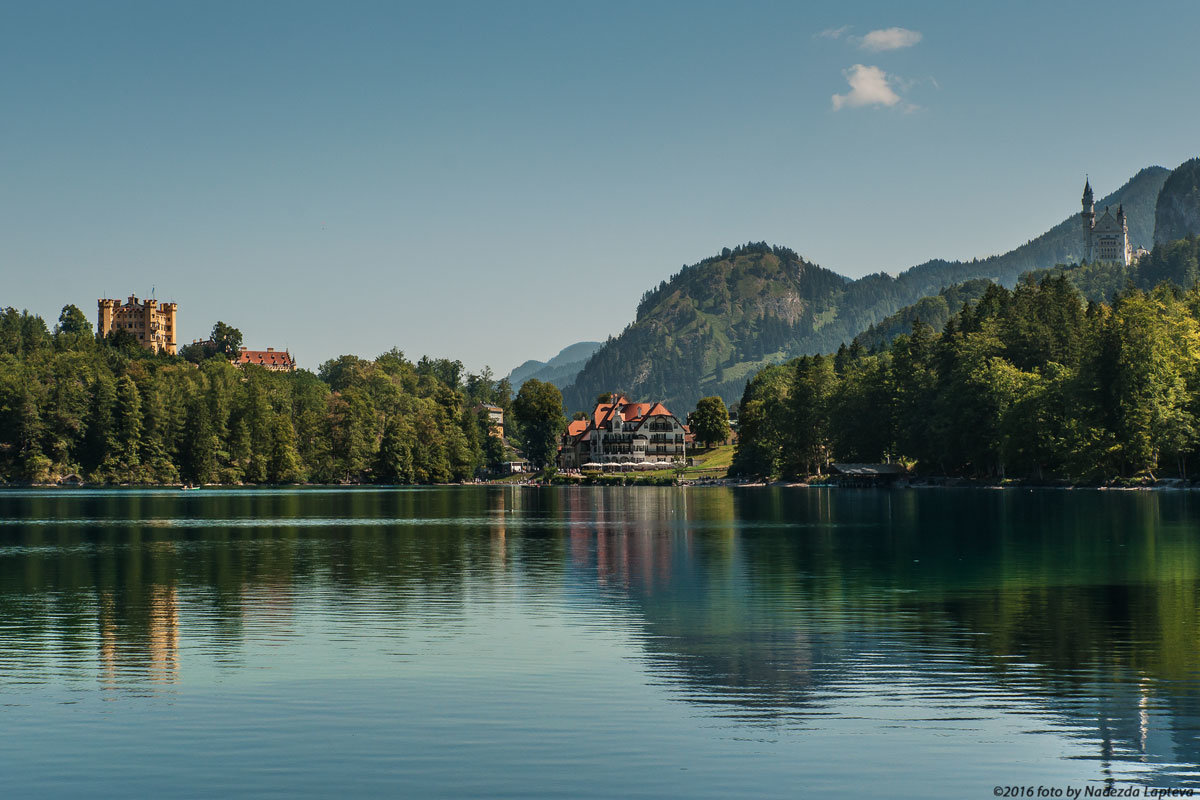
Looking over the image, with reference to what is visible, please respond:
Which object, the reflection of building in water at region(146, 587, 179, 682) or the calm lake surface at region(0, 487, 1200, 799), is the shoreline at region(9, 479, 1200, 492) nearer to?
the calm lake surface at region(0, 487, 1200, 799)

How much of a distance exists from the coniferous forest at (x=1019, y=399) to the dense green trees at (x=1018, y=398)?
18 centimetres

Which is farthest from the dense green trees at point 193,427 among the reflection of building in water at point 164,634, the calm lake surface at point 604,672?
the reflection of building in water at point 164,634

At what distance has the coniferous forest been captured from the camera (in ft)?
353

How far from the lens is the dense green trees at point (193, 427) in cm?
16588

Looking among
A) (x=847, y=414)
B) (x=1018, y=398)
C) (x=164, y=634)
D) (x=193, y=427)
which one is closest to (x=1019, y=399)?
(x=1018, y=398)

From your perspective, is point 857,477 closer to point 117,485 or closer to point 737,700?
point 117,485

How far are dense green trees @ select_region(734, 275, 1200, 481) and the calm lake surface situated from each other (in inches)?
2608

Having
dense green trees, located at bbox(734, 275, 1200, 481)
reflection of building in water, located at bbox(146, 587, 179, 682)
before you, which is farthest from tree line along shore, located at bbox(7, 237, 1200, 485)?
reflection of building in water, located at bbox(146, 587, 179, 682)

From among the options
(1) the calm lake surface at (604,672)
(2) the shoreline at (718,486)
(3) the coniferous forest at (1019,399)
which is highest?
(3) the coniferous forest at (1019,399)

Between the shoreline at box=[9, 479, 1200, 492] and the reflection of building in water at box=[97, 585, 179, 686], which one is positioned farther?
the shoreline at box=[9, 479, 1200, 492]

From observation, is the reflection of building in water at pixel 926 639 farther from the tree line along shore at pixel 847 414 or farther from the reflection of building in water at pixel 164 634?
the tree line along shore at pixel 847 414

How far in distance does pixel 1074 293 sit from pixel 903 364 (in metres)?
23.9

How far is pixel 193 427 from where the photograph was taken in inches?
6836

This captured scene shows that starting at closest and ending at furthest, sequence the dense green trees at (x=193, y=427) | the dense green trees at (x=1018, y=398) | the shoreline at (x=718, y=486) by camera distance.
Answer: the dense green trees at (x=1018, y=398)
the shoreline at (x=718, y=486)
the dense green trees at (x=193, y=427)
